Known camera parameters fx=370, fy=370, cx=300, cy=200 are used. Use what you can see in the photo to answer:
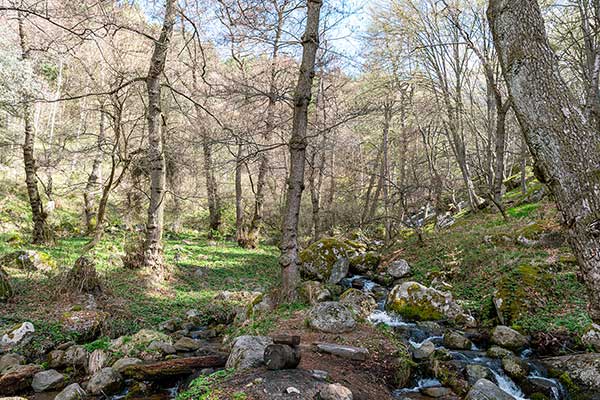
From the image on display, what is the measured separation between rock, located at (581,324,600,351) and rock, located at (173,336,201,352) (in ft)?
18.1

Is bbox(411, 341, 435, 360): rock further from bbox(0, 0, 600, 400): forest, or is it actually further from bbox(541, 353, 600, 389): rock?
bbox(541, 353, 600, 389): rock

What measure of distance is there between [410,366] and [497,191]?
8.60 metres

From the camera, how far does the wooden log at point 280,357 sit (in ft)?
11.7

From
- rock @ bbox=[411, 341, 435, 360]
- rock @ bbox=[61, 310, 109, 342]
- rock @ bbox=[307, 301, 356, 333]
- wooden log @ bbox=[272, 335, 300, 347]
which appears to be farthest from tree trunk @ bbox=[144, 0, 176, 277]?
rock @ bbox=[411, 341, 435, 360]

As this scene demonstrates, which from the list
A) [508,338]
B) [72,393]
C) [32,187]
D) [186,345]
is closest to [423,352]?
[508,338]

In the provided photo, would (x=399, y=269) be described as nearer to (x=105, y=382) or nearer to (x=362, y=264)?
(x=362, y=264)

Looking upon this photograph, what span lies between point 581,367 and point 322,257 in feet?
23.1

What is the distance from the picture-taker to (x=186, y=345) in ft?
18.6

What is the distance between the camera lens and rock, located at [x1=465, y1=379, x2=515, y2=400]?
3.77m

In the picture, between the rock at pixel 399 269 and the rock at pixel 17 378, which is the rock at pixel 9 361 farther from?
the rock at pixel 399 269

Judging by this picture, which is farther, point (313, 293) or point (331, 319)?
point (313, 293)

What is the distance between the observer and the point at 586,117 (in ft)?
10.0

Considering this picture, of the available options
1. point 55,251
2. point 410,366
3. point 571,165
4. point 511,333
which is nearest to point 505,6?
point 571,165

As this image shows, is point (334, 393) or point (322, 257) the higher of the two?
point (322, 257)
